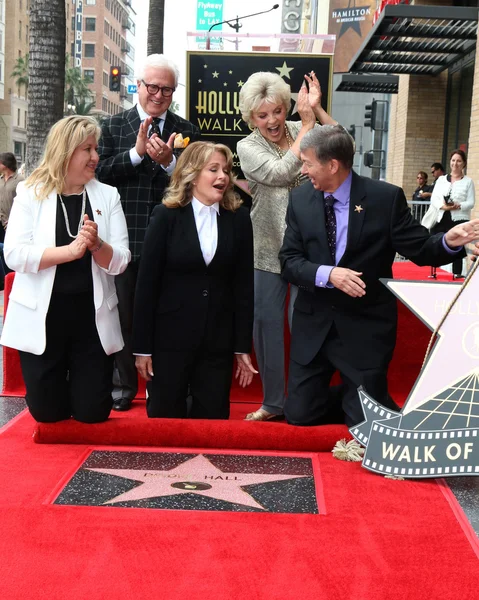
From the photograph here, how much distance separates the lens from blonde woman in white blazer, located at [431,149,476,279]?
1081 cm

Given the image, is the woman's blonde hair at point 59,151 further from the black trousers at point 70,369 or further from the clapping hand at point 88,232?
the black trousers at point 70,369

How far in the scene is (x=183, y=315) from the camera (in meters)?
4.52

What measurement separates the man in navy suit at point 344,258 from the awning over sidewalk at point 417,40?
9.99 m

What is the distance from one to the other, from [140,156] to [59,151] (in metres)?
0.63

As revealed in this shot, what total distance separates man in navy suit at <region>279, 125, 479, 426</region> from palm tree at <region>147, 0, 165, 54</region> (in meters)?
12.9

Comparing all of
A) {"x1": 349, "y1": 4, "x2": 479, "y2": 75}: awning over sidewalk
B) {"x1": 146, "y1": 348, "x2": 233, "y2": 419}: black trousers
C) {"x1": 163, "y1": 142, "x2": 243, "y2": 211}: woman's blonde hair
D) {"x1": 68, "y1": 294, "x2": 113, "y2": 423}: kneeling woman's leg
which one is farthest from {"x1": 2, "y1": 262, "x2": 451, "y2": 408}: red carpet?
{"x1": 349, "y1": 4, "x2": 479, "y2": 75}: awning over sidewalk

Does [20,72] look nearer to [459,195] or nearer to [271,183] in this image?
[459,195]

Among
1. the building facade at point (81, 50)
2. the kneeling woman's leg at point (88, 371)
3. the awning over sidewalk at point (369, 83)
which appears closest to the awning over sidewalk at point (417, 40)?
the awning over sidewalk at point (369, 83)

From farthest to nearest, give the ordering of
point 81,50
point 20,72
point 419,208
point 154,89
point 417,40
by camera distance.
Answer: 1. point 81,50
2. point 20,72
3. point 419,208
4. point 417,40
5. point 154,89

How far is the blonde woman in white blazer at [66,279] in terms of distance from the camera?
420 cm

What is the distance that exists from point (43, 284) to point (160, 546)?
1.66 meters

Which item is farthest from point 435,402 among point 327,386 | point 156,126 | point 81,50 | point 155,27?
point 81,50

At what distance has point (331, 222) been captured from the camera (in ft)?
14.4

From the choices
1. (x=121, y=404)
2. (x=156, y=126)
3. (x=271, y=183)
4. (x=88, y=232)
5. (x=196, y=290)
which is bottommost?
(x=121, y=404)
